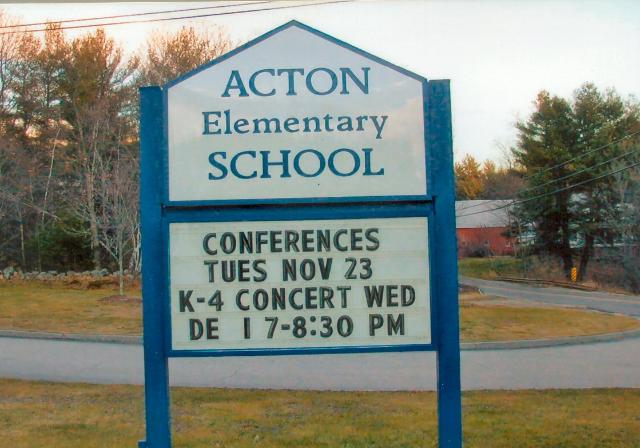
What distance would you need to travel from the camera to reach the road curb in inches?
545

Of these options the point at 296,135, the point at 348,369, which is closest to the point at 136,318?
the point at 348,369

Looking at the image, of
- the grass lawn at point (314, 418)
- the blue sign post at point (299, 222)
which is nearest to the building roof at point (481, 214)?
the grass lawn at point (314, 418)

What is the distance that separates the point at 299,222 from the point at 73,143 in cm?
2295

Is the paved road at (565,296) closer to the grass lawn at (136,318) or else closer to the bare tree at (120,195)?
the grass lawn at (136,318)

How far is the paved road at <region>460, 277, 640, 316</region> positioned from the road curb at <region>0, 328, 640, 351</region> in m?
5.85

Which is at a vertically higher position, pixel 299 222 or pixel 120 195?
pixel 120 195

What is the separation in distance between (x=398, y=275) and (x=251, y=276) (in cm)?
97

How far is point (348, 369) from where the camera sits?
447 inches

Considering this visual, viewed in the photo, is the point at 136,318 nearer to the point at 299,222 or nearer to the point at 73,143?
the point at 73,143

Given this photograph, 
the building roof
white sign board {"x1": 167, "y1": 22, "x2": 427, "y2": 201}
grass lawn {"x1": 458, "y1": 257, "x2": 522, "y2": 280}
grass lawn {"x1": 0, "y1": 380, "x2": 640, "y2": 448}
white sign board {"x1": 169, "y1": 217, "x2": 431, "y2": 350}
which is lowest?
grass lawn {"x1": 0, "y1": 380, "x2": 640, "y2": 448}

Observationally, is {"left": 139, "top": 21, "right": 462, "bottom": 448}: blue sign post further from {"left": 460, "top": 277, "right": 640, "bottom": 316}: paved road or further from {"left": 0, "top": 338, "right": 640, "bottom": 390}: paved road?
{"left": 460, "top": 277, "right": 640, "bottom": 316}: paved road

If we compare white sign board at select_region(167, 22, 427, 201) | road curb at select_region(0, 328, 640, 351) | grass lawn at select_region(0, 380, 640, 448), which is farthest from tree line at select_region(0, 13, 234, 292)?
white sign board at select_region(167, 22, 427, 201)

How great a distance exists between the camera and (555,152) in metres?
34.2

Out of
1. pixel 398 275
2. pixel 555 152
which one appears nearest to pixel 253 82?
pixel 398 275
